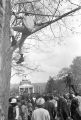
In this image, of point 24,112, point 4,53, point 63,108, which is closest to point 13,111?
point 24,112

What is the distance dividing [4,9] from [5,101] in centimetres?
162

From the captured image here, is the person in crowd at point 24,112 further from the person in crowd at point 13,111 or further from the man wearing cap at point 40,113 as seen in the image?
the man wearing cap at point 40,113

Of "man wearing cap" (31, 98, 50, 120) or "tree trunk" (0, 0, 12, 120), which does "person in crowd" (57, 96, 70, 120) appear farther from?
"tree trunk" (0, 0, 12, 120)

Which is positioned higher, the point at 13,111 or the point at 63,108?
the point at 63,108

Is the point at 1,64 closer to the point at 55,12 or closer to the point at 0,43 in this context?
the point at 0,43

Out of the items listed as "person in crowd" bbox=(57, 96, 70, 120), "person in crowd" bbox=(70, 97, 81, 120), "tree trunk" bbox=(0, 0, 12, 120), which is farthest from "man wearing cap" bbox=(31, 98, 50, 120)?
"person in crowd" bbox=(57, 96, 70, 120)

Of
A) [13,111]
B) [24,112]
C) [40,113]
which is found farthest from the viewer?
[13,111]

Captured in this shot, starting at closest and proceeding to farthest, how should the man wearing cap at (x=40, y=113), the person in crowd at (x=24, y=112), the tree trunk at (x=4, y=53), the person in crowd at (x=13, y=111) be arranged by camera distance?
the tree trunk at (x=4, y=53) → the man wearing cap at (x=40, y=113) → the person in crowd at (x=24, y=112) → the person in crowd at (x=13, y=111)

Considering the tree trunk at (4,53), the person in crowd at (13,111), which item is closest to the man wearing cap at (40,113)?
the tree trunk at (4,53)

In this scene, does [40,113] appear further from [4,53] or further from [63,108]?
[63,108]

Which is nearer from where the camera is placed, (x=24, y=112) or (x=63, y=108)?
(x=24, y=112)

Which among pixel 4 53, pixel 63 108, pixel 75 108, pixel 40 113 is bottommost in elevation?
pixel 63 108

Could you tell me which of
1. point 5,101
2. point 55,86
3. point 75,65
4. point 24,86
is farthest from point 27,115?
point 75,65

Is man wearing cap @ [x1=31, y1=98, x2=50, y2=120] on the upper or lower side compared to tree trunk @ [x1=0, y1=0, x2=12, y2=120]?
lower
